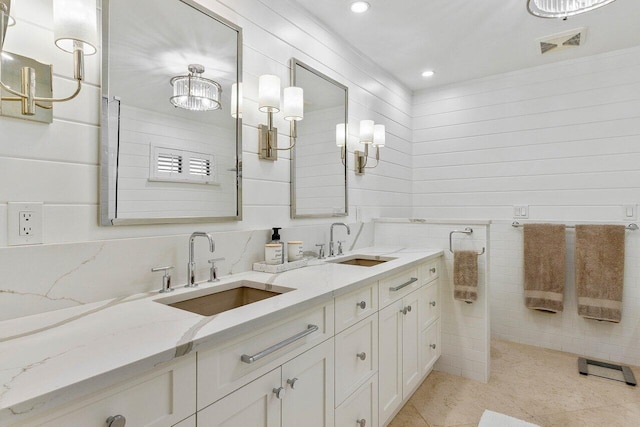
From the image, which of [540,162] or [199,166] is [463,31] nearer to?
[540,162]

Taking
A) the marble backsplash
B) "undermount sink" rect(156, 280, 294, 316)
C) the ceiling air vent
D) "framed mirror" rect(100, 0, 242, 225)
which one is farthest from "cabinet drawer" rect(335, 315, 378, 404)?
the ceiling air vent

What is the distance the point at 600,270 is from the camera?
105 inches

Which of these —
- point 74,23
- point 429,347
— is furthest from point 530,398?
point 74,23

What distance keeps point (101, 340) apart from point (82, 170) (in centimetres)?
66

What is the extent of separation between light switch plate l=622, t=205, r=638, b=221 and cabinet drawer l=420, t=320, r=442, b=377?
5.67ft

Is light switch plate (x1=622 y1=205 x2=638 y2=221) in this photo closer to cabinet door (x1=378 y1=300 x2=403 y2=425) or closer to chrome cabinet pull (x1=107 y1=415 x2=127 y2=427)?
cabinet door (x1=378 y1=300 x2=403 y2=425)

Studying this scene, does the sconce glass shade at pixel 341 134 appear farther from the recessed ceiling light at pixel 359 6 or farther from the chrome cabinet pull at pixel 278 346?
the chrome cabinet pull at pixel 278 346

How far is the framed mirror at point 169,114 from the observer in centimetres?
132

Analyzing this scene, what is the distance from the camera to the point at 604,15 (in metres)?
2.33

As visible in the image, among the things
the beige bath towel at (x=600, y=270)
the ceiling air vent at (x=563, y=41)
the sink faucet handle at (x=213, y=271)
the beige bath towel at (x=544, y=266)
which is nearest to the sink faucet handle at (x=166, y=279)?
the sink faucet handle at (x=213, y=271)

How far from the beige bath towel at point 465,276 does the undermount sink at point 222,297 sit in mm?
1525

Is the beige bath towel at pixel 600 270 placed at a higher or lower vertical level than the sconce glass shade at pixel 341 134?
lower

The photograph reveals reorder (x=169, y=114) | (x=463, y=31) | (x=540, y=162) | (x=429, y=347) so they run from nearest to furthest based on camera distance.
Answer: (x=169, y=114)
(x=429, y=347)
(x=463, y=31)
(x=540, y=162)

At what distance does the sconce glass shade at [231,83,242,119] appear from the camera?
1773 millimetres
